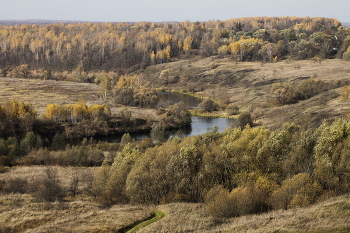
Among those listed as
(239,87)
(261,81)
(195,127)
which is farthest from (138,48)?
(195,127)

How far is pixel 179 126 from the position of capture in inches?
2194

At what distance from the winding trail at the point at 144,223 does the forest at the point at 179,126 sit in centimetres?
23

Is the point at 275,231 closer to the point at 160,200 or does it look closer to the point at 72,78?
the point at 160,200

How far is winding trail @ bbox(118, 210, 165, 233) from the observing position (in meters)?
17.2

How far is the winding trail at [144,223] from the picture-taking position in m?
17.2

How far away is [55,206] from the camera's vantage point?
2077cm

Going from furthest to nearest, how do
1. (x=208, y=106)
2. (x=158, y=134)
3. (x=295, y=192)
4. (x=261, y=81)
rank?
1. (x=261, y=81)
2. (x=208, y=106)
3. (x=158, y=134)
4. (x=295, y=192)

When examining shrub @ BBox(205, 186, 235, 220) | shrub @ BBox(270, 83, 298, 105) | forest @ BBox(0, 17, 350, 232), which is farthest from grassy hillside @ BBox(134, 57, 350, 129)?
shrub @ BBox(205, 186, 235, 220)

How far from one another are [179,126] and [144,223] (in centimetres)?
3807

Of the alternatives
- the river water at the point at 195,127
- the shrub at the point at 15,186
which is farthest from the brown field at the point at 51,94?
the shrub at the point at 15,186

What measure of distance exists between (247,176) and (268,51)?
8173 centimetres

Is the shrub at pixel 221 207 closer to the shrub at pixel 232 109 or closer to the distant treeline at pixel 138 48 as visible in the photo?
the shrub at pixel 232 109

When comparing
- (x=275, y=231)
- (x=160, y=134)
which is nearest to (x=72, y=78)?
(x=160, y=134)

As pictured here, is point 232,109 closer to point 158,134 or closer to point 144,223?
point 158,134
